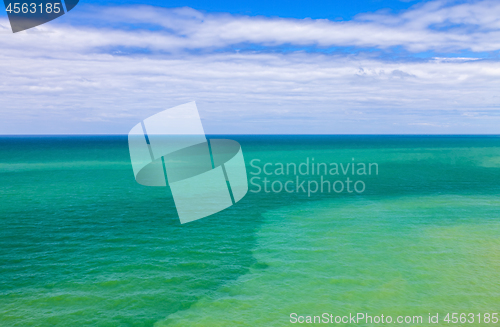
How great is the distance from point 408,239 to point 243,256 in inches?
389

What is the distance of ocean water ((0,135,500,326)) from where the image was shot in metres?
12.8

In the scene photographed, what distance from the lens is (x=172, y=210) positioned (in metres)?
28.0

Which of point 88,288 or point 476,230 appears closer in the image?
point 88,288

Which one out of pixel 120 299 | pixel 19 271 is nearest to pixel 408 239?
pixel 120 299

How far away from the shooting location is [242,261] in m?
17.2

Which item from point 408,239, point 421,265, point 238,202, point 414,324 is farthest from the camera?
point 238,202

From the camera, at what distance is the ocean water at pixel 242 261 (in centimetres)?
1280

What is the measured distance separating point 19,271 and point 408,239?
2021 centimetres

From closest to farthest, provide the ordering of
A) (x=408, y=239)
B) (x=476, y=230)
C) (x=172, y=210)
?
(x=408, y=239), (x=476, y=230), (x=172, y=210)

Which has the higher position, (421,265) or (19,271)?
(19,271)

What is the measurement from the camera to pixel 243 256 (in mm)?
17891

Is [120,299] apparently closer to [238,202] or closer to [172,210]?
[172,210]

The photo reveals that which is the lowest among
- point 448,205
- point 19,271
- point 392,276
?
point 448,205

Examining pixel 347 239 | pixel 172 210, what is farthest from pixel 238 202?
pixel 347 239
